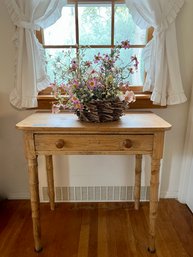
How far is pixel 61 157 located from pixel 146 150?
2.48 feet

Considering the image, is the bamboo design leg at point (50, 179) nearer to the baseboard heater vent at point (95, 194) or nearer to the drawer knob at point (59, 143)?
the baseboard heater vent at point (95, 194)

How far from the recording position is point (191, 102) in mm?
1594

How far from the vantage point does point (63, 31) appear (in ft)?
5.16

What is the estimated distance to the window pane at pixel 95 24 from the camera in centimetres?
152

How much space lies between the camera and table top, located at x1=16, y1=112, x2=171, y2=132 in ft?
3.74

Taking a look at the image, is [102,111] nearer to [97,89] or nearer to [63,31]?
[97,89]

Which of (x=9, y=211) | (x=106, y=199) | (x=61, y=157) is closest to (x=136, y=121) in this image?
(x=61, y=157)

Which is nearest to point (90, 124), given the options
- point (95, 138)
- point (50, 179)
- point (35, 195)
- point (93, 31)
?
point (95, 138)

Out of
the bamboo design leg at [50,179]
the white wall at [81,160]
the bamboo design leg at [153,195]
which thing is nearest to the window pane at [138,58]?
the white wall at [81,160]

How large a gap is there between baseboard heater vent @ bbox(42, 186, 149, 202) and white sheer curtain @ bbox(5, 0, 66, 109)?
0.76 metres

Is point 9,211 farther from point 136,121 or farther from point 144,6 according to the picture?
point 144,6

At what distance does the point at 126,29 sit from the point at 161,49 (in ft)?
1.09

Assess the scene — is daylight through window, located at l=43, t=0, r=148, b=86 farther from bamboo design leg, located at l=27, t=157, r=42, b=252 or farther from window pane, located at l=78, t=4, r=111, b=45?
bamboo design leg, located at l=27, t=157, r=42, b=252

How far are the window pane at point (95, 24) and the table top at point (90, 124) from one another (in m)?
0.63
